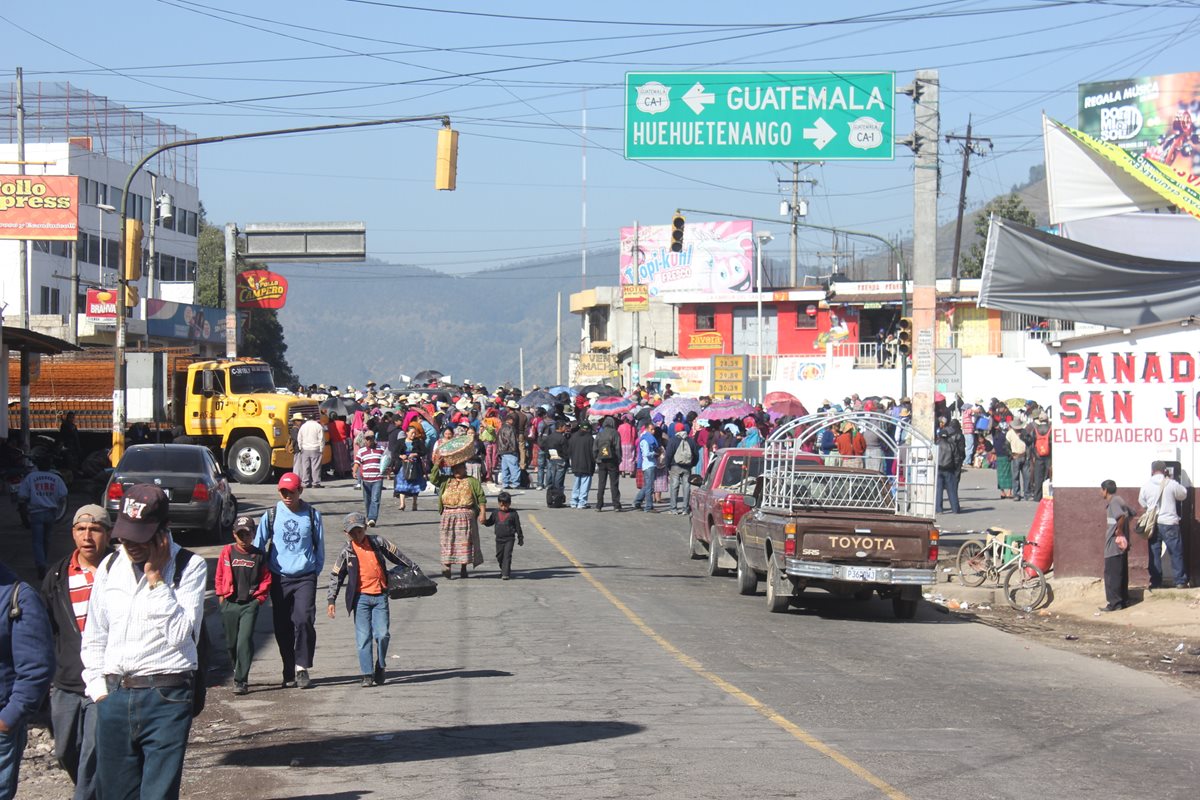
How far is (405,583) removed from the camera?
12570 mm

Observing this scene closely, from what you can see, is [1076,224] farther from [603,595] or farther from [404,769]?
[404,769]

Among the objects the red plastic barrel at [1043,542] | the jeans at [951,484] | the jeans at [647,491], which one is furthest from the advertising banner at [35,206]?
the red plastic barrel at [1043,542]

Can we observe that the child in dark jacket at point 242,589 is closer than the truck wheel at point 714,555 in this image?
Yes

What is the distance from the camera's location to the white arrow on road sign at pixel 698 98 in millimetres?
20906

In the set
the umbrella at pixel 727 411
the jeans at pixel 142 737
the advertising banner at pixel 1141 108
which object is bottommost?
the jeans at pixel 142 737

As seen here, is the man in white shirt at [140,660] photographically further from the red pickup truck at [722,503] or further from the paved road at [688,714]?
the red pickup truck at [722,503]

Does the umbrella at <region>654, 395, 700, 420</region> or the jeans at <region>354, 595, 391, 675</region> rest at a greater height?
the umbrella at <region>654, 395, 700, 420</region>

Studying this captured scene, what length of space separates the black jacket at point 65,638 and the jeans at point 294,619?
4.65 m

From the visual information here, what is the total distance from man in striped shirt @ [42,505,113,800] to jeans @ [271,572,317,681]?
456cm

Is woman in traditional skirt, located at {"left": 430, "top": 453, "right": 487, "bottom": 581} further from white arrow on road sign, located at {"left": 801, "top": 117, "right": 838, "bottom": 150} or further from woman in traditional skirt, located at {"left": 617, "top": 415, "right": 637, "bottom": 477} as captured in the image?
woman in traditional skirt, located at {"left": 617, "top": 415, "right": 637, "bottom": 477}

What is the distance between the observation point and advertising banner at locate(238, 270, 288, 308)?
50.5m

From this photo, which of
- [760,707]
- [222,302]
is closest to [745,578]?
[760,707]

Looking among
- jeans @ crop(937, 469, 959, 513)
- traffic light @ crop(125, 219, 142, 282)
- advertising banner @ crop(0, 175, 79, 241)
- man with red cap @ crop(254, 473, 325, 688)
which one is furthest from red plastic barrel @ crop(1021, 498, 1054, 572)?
advertising banner @ crop(0, 175, 79, 241)

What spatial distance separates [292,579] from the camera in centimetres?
1209
